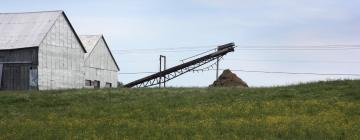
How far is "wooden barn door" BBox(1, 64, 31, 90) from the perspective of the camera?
177ft

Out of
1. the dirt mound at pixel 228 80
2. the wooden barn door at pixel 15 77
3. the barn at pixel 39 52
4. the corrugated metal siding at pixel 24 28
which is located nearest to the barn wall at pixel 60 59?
the barn at pixel 39 52

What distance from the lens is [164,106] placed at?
30641mm

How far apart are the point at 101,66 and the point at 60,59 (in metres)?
13.3

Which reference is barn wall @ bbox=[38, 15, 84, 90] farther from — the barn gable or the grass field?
the grass field

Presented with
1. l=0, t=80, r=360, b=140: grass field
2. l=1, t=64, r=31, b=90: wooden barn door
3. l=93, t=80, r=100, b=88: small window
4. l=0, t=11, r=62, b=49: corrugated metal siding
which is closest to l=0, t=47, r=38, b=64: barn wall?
l=0, t=11, r=62, b=49: corrugated metal siding

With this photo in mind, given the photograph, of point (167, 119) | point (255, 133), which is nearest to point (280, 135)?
point (255, 133)

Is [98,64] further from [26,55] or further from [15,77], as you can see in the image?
[15,77]

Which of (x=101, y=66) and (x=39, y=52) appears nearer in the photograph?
(x=39, y=52)

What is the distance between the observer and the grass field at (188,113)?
20828 millimetres

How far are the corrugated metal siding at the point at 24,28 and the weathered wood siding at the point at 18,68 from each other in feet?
1.99

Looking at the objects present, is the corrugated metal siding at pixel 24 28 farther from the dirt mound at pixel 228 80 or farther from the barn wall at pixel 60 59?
the dirt mound at pixel 228 80

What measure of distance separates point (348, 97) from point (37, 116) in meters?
15.3

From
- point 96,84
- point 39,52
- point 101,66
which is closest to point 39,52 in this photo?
point 39,52

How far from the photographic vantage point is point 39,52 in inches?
2125
